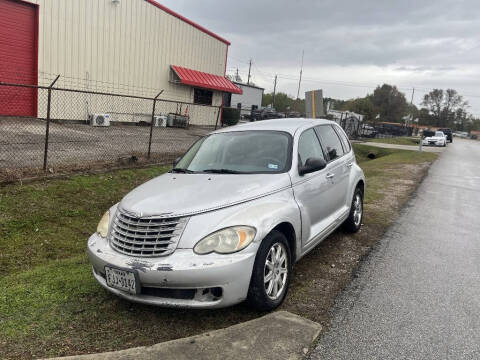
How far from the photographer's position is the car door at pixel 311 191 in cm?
412

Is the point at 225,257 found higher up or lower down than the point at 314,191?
lower down

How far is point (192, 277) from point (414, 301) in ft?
7.38

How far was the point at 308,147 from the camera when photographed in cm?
473

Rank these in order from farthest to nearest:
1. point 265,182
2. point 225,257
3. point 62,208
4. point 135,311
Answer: point 62,208 < point 265,182 < point 135,311 < point 225,257

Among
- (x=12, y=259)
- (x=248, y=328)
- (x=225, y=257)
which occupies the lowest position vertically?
(x=12, y=259)

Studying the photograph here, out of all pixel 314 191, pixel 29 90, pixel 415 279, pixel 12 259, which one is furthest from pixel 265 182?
pixel 29 90

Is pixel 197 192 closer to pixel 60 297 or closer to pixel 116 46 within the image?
pixel 60 297

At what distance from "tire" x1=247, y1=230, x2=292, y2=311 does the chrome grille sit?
707mm

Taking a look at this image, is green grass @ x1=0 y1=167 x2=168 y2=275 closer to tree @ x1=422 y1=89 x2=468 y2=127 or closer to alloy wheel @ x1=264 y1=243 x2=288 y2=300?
alloy wheel @ x1=264 y1=243 x2=288 y2=300

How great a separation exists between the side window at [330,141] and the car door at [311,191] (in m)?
0.22

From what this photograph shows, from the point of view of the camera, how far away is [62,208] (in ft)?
20.7

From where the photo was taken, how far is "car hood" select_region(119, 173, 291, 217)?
11.0 feet

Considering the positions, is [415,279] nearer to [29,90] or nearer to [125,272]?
[125,272]

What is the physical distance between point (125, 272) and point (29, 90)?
15349mm
